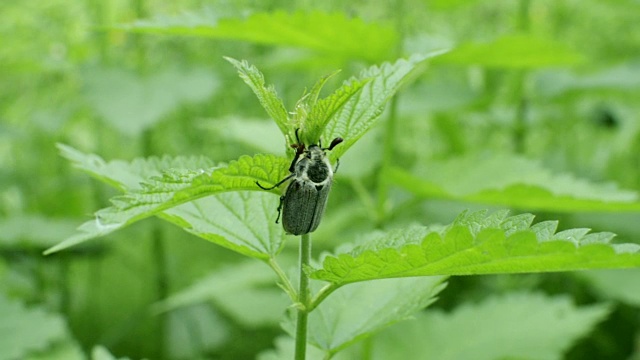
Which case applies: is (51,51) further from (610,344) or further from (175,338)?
(610,344)

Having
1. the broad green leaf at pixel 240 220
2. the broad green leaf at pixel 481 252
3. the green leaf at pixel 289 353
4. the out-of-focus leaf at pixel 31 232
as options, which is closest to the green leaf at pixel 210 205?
the broad green leaf at pixel 240 220

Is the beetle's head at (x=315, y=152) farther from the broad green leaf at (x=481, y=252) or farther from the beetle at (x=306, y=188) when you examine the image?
the broad green leaf at (x=481, y=252)

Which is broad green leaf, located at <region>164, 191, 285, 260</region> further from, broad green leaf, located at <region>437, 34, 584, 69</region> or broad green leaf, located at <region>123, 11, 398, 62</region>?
broad green leaf, located at <region>437, 34, 584, 69</region>

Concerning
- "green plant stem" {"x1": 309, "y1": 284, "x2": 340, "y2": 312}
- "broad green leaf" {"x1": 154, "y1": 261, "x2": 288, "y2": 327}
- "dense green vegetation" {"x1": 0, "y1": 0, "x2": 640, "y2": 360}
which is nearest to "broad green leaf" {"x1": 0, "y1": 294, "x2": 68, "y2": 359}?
"dense green vegetation" {"x1": 0, "y1": 0, "x2": 640, "y2": 360}

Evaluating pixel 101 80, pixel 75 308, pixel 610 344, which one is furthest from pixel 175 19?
pixel 610 344

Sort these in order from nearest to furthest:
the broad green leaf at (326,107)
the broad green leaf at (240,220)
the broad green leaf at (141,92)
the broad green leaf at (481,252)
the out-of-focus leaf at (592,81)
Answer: the broad green leaf at (481,252) < the broad green leaf at (326,107) < the broad green leaf at (240,220) < the broad green leaf at (141,92) < the out-of-focus leaf at (592,81)

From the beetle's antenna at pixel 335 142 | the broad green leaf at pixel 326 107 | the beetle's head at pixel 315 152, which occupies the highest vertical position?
the broad green leaf at pixel 326 107
